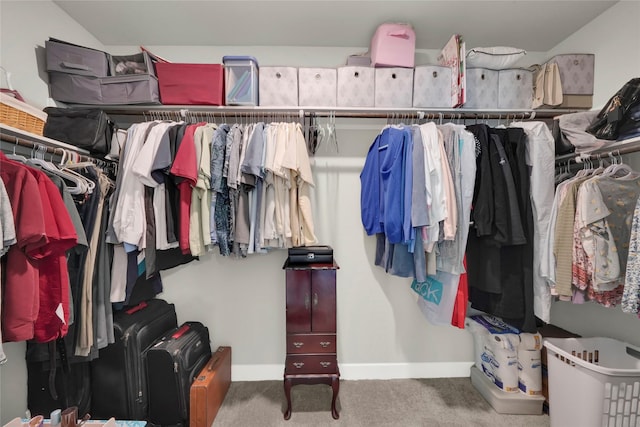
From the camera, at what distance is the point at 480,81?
69.0 inches

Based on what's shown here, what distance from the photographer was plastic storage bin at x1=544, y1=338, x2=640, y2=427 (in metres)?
1.25

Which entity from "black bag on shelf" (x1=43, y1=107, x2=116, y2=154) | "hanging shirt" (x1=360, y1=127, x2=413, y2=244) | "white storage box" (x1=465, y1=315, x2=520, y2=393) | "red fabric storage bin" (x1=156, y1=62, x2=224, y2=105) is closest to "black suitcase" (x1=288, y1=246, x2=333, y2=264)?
"hanging shirt" (x1=360, y1=127, x2=413, y2=244)

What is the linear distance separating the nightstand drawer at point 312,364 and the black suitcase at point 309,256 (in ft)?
1.96

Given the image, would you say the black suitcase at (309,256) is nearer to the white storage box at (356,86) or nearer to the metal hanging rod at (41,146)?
the white storage box at (356,86)

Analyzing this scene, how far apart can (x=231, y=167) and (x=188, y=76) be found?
76 cm

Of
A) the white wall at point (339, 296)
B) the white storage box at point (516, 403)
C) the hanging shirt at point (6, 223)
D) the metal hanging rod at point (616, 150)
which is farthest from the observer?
the white wall at point (339, 296)

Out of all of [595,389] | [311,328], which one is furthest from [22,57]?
[595,389]

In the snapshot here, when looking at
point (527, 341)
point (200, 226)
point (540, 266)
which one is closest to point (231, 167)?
point (200, 226)

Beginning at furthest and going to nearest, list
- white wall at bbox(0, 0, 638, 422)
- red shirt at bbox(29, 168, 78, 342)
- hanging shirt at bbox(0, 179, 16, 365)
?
white wall at bbox(0, 0, 638, 422) → red shirt at bbox(29, 168, 78, 342) → hanging shirt at bbox(0, 179, 16, 365)

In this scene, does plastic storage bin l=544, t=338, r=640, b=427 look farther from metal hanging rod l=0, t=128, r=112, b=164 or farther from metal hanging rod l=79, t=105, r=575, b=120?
metal hanging rod l=0, t=128, r=112, b=164

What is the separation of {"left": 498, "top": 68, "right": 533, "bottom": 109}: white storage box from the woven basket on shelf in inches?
111

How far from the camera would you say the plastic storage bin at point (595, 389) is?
4.09 feet

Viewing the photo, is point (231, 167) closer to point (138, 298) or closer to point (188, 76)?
point (188, 76)

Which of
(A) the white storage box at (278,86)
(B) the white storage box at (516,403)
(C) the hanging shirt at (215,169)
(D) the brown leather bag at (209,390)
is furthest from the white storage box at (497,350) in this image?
(A) the white storage box at (278,86)
